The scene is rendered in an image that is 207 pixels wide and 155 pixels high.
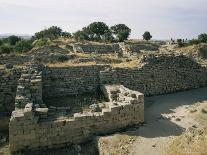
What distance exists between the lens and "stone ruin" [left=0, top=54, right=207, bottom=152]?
43.3 feet

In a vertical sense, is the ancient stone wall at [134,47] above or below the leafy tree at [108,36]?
below

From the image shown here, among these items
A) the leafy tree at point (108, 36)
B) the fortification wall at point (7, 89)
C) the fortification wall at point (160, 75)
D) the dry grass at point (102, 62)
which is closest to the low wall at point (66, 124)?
the fortification wall at point (7, 89)

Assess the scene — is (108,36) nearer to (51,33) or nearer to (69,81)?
(51,33)

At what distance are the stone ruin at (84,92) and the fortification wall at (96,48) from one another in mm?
20967

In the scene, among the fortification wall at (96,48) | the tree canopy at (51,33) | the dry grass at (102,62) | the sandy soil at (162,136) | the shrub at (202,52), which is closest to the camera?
the sandy soil at (162,136)

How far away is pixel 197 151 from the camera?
35.0 ft

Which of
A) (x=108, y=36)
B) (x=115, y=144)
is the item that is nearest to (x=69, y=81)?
(x=115, y=144)

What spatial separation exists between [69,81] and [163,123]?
263 inches

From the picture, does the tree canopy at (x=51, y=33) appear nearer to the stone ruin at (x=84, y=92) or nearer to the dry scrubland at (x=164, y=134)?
the stone ruin at (x=84, y=92)

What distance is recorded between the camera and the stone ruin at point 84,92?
13.2 m

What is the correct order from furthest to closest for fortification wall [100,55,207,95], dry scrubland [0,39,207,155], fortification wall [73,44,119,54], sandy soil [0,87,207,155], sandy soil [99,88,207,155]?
fortification wall [73,44,119,54]
fortification wall [100,55,207,95]
sandy soil [99,88,207,155]
dry scrubland [0,39,207,155]
sandy soil [0,87,207,155]

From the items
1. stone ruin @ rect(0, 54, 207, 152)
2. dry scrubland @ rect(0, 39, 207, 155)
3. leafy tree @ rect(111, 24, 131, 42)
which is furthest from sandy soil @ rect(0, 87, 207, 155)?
leafy tree @ rect(111, 24, 131, 42)

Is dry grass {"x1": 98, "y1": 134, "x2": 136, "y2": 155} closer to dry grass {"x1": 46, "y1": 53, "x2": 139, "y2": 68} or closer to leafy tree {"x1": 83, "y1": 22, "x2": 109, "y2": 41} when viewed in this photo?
dry grass {"x1": 46, "y1": 53, "x2": 139, "y2": 68}

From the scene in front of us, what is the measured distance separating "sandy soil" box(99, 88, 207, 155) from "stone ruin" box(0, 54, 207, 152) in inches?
30.7
